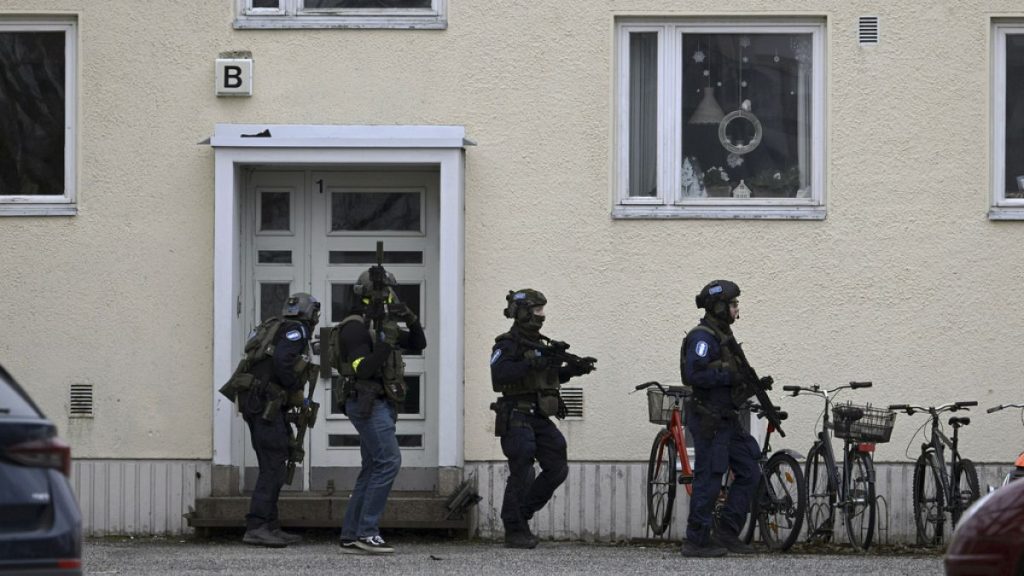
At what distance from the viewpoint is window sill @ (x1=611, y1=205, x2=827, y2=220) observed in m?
13.2

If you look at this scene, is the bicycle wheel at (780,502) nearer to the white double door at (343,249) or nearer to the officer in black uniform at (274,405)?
the white double door at (343,249)

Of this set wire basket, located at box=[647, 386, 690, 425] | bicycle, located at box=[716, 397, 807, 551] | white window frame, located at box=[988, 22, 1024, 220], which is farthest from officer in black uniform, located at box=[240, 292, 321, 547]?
white window frame, located at box=[988, 22, 1024, 220]

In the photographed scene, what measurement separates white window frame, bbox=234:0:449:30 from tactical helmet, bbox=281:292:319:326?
227 centimetres

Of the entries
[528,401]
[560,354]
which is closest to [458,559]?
[528,401]

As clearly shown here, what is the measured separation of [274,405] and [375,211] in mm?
2118

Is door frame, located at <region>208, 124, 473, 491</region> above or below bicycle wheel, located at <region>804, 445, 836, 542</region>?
above

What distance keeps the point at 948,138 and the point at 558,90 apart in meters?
2.95

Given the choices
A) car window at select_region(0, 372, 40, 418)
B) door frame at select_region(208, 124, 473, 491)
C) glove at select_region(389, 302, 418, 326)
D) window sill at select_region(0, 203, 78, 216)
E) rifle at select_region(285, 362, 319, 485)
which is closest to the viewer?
car window at select_region(0, 372, 40, 418)

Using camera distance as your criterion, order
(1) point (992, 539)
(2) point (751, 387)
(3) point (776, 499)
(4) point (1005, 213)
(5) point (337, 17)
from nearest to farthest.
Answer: (1) point (992, 539) < (2) point (751, 387) < (3) point (776, 499) < (4) point (1005, 213) < (5) point (337, 17)

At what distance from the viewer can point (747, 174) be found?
44.2ft

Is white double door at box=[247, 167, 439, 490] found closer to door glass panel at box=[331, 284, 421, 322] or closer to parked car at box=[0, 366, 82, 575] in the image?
door glass panel at box=[331, 284, 421, 322]

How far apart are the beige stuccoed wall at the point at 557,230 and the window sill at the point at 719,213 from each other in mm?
65

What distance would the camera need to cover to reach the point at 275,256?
1367cm

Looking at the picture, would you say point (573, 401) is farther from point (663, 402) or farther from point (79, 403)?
point (79, 403)
